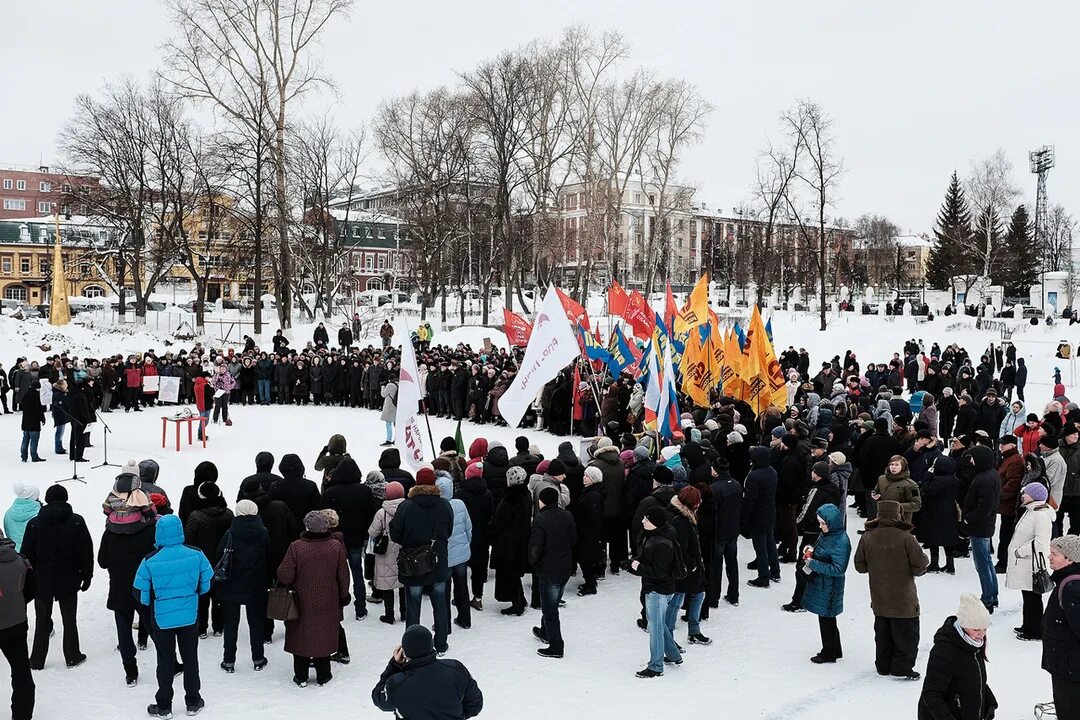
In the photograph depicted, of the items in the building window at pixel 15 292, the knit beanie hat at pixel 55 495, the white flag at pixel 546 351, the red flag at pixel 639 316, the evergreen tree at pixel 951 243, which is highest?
the evergreen tree at pixel 951 243

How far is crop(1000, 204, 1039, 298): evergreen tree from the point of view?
58.5 metres

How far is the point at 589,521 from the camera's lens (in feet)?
30.0

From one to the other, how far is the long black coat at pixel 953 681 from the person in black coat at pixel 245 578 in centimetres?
493

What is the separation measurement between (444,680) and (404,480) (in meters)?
4.65

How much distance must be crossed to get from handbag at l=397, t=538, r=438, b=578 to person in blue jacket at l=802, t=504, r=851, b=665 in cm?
310

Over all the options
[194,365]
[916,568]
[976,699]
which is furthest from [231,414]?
[976,699]

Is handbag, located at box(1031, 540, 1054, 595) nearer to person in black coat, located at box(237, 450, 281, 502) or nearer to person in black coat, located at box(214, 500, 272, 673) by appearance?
person in black coat, located at box(214, 500, 272, 673)

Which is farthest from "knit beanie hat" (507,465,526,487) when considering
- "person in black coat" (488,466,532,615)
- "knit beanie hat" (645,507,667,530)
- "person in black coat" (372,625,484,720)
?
"person in black coat" (372,625,484,720)

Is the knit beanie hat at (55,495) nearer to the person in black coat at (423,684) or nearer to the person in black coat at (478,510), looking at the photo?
the person in black coat at (478,510)

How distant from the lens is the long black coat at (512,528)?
8578mm

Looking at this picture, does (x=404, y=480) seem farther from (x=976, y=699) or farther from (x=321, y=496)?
(x=976, y=699)

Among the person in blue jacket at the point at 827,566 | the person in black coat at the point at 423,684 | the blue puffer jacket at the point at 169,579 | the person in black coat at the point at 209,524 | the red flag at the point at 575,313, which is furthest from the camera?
the red flag at the point at 575,313

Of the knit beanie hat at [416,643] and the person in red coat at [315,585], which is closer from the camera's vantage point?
the knit beanie hat at [416,643]

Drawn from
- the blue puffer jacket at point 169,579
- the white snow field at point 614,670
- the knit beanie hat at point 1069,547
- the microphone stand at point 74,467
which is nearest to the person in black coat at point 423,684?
the white snow field at point 614,670
